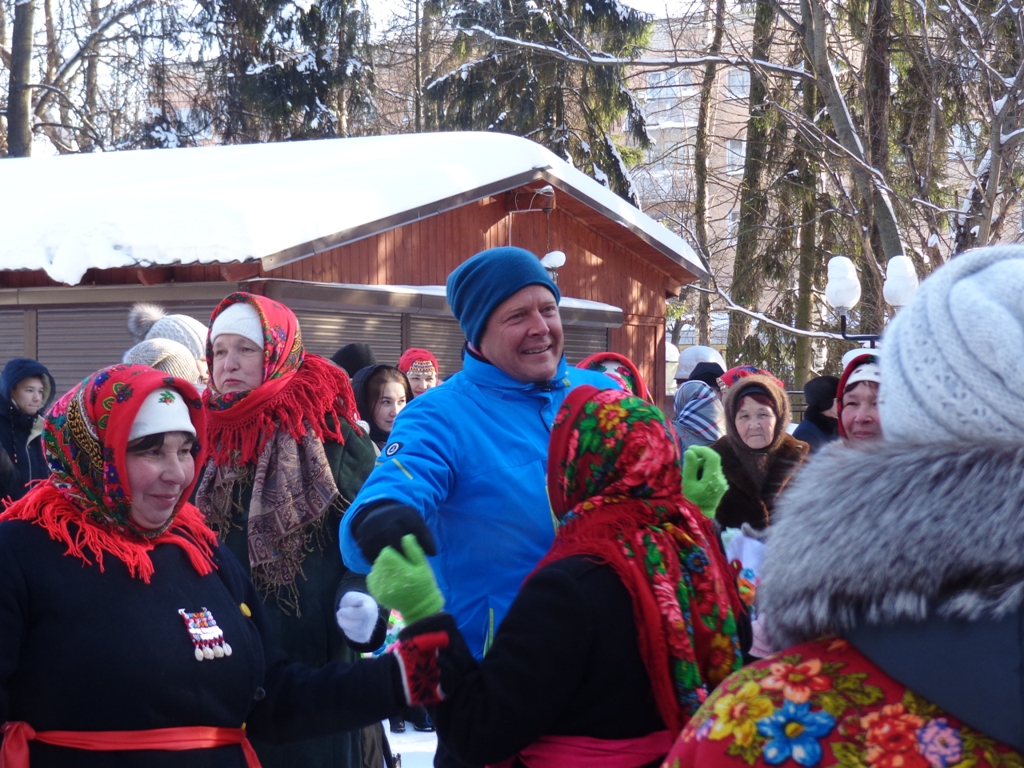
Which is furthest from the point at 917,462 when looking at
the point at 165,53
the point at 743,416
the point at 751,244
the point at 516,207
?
the point at 165,53

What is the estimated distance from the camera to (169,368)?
461 cm

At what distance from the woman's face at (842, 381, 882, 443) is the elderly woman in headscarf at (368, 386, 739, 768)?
211cm

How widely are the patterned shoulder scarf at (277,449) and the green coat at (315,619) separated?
33 millimetres

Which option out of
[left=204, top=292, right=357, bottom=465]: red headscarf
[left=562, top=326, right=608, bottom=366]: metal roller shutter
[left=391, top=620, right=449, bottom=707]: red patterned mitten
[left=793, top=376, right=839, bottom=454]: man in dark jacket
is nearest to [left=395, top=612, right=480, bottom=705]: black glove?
[left=391, top=620, right=449, bottom=707]: red patterned mitten

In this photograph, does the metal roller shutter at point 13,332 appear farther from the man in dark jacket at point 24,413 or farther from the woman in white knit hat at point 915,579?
the woman in white knit hat at point 915,579

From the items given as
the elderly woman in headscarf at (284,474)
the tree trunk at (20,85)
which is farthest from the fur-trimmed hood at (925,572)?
the tree trunk at (20,85)

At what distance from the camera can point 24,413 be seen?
6.95m

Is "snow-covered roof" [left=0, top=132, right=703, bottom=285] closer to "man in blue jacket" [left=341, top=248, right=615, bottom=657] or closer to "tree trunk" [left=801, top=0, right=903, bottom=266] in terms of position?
"tree trunk" [left=801, top=0, right=903, bottom=266]

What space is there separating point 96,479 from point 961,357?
1.81m

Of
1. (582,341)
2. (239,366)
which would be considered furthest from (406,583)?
(582,341)

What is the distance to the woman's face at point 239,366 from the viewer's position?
11.5ft

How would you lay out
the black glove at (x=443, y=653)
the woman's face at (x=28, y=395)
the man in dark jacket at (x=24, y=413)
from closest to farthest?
the black glove at (x=443, y=653) → the man in dark jacket at (x=24, y=413) → the woman's face at (x=28, y=395)

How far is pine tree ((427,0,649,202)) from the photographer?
19781 millimetres

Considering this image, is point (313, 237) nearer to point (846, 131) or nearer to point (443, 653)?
point (846, 131)
